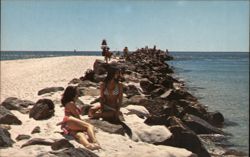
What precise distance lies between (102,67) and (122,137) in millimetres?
13126

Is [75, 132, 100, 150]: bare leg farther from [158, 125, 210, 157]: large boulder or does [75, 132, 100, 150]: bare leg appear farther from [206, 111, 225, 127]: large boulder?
[206, 111, 225, 127]: large boulder

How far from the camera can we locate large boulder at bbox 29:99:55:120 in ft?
36.6

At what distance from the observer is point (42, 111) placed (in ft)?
36.8

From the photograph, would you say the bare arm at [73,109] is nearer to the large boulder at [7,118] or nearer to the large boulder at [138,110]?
the large boulder at [7,118]

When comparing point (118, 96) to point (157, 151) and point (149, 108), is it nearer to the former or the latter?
point (157, 151)

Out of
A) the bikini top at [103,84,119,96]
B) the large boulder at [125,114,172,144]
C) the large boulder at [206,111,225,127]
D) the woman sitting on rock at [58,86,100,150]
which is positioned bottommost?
the large boulder at [206,111,225,127]

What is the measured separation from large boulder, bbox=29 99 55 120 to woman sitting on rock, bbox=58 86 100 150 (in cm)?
207

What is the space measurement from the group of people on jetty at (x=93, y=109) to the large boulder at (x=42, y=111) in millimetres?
1045

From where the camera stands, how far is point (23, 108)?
12.4m

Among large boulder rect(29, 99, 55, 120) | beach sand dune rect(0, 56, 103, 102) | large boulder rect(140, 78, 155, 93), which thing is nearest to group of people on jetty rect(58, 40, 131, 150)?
large boulder rect(29, 99, 55, 120)

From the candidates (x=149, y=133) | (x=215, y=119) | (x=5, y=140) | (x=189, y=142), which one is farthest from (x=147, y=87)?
(x=5, y=140)

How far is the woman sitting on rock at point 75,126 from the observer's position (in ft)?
28.2

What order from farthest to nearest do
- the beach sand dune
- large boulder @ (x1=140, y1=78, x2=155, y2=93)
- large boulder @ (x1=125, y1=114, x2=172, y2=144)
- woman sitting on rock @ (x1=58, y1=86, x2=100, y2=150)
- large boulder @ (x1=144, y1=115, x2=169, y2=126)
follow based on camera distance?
1. large boulder @ (x1=140, y1=78, x2=155, y2=93)
2. the beach sand dune
3. large boulder @ (x1=144, y1=115, x2=169, y2=126)
4. large boulder @ (x1=125, y1=114, x2=172, y2=144)
5. woman sitting on rock @ (x1=58, y1=86, x2=100, y2=150)

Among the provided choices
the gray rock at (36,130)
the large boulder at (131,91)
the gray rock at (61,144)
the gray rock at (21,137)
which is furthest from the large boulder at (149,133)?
the large boulder at (131,91)
